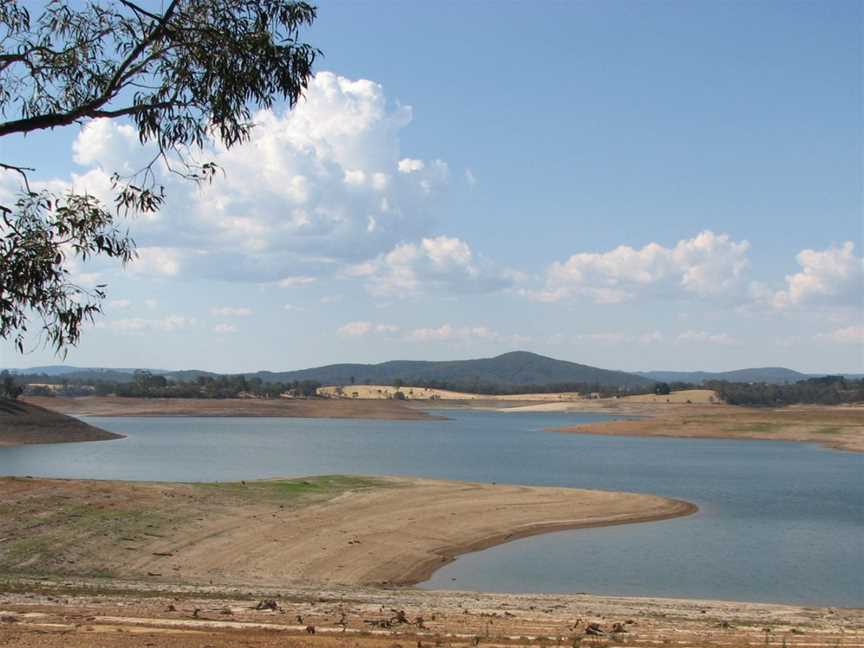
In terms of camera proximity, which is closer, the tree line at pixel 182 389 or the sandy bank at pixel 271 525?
the sandy bank at pixel 271 525

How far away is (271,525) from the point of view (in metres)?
27.3

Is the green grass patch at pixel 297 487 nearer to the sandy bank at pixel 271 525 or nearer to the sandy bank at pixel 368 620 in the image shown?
the sandy bank at pixel 271 525

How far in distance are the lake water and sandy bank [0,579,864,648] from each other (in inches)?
202

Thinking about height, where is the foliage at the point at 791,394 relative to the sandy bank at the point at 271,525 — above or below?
above

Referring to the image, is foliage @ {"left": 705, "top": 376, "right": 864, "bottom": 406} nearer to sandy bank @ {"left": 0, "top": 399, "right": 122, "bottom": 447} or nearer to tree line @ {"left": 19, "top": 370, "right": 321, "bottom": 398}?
tree line @ {"left": 19, "top": 370, "right": 321, "bottom": 398}

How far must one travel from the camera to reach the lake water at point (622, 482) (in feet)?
76.1

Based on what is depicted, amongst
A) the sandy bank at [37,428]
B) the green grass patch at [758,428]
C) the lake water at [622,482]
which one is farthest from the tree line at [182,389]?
the green grass patch at [758,428]

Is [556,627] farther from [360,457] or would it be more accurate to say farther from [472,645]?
[360,457]

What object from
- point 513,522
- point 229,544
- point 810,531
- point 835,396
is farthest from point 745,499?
point 835,396

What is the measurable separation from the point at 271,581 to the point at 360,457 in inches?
1735

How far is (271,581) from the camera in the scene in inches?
802

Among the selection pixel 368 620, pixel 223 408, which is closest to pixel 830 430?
pixel 368 620

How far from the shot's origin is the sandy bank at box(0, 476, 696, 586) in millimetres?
21766

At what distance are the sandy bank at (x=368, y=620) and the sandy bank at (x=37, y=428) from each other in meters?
66.5
